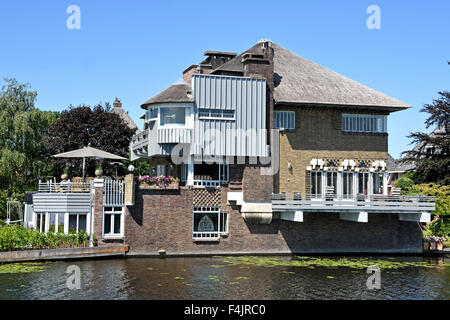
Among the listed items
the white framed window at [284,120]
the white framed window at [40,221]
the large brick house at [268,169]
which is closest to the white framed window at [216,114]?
the large brick house at [268,169]

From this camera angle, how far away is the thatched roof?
38000 mm

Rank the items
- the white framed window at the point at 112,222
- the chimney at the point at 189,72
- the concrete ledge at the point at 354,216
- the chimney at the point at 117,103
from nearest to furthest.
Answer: the white framed window at the point at 112,222, the concrete ledge at the point at 354,216, the chimney at the point at 189,72, the chimney at the point at 117,103

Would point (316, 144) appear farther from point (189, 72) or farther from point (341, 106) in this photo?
point (189, 72)

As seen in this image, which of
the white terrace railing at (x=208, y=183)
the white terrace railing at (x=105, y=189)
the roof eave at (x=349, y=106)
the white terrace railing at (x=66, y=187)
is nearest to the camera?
the white terrace railing at (x=105, y=189)

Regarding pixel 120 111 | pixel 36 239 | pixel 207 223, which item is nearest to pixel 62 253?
pixel 36 239

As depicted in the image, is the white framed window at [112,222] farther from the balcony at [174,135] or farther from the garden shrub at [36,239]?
the balcony at [174,135]

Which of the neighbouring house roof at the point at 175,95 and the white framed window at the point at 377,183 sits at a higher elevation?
the neighbouring house roof at the point at 175,95

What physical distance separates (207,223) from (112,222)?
5.91m

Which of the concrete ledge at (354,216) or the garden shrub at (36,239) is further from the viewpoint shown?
the concrete ledge at (354,216)

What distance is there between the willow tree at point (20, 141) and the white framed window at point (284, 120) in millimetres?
23782

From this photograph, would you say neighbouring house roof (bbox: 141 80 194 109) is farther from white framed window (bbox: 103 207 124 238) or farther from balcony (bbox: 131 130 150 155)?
white framed window (bbox: 103 207 124 238)

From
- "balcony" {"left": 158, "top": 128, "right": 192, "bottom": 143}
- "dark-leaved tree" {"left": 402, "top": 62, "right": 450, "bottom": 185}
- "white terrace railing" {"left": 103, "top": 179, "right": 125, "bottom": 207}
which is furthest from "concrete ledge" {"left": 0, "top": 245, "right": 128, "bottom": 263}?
"dark-leaved tree" {"left": 402, "top": 62, "right": 450, "bottom": 185}

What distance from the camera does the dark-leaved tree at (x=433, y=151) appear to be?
145ft
